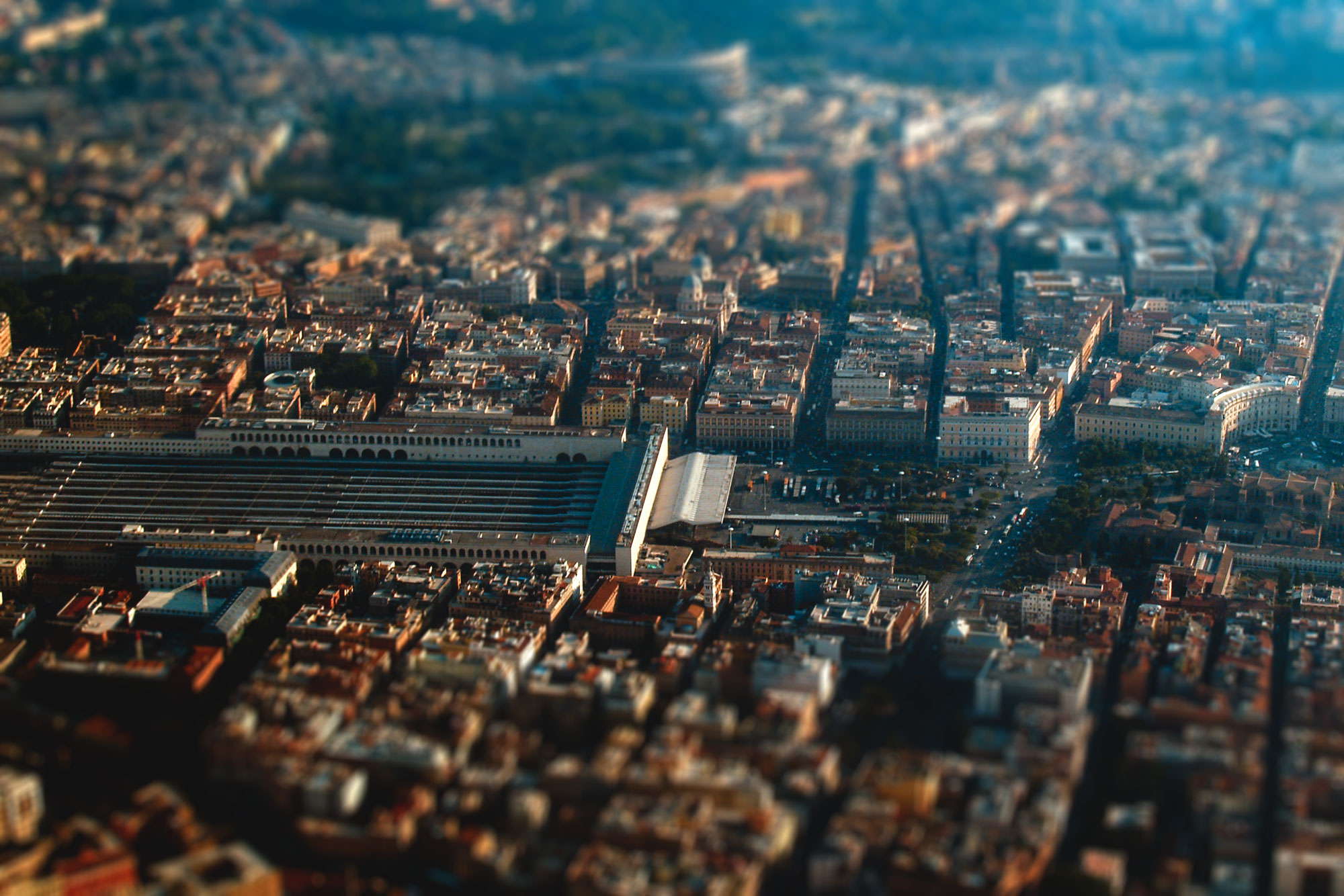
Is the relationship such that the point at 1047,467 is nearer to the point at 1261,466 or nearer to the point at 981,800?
the point at 1261,466

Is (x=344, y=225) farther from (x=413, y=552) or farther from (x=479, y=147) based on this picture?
(x=413, y=552)

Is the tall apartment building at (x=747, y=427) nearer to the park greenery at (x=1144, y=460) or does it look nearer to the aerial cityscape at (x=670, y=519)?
the aerial cityscape at (x=670, y=519)

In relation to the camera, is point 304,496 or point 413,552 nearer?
point 413,552

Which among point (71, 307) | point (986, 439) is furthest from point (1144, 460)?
point (71, 307)

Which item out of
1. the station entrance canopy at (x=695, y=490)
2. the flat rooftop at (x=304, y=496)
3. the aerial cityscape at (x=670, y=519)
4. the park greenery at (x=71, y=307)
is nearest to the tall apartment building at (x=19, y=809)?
the aerial cityscape at (x=670, y=519)

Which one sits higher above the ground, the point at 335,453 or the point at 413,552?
the point at 335,453

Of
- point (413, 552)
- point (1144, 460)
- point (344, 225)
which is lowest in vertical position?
point (413, 552)
